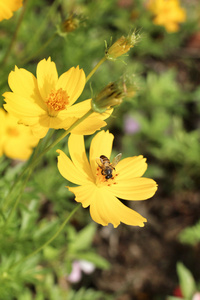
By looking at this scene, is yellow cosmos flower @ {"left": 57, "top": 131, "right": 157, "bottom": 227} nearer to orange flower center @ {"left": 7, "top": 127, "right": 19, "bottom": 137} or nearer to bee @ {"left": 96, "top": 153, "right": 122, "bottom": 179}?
bee @ {"left": 96, "top": 153, "right": 122, "bottom": 179}

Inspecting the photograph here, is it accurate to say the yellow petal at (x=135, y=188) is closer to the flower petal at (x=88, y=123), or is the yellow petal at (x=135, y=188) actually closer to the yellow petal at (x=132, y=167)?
the yellow petal at (x=132, y=167)

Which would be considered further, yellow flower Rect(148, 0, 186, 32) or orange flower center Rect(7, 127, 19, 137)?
yellow flower Rect(148, 0, 186, 32)

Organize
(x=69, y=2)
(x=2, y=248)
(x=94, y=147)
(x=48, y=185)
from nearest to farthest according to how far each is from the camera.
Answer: (x=94, y=147), (x=2, y=248), (x=48, y=185), (x=69, y=2)

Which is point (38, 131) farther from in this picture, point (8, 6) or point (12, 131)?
point (12, 131)

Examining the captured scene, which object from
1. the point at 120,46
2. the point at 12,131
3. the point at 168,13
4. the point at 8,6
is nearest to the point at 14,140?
the point at 12,131

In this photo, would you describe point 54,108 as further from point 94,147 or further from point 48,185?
point 48,185

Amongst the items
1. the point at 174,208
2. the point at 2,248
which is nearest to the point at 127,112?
the point at 174,208

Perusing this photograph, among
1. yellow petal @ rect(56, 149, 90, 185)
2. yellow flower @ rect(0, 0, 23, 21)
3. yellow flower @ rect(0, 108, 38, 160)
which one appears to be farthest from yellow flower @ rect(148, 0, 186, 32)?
yellow petal @ rect(56, 149, 90, 185)
